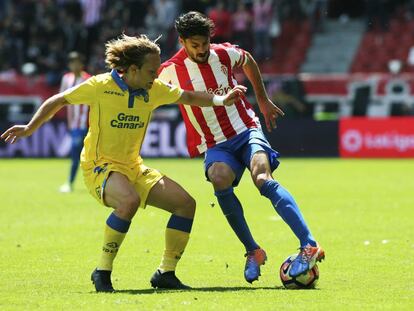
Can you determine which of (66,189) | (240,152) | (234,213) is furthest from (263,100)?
(66,189)

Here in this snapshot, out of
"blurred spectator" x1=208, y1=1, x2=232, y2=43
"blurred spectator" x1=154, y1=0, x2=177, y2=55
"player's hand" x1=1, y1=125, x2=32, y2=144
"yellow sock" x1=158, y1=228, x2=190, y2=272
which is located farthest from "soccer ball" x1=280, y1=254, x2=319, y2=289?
"blurred spectator" x1=154, y1=0, x2=177, y2=55

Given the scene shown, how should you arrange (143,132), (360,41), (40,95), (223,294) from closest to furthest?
(223,294) < (143,132) < (40,95) < (360,41)

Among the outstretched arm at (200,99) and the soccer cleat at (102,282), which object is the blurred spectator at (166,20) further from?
the soccer cleat at (102,282)

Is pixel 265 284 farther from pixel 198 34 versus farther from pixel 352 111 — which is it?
pixel 352 111

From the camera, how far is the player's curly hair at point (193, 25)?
8711 mm

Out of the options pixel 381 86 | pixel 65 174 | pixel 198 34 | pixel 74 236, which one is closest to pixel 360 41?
pixel 381 86

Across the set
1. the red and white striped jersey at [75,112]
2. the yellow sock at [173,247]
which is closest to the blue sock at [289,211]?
the yellow sock at [173,247]

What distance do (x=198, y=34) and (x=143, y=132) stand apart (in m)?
0.99

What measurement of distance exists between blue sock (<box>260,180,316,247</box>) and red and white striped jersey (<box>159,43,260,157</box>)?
0.83m

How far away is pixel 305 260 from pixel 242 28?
75.9ft

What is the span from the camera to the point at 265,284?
8.54 m

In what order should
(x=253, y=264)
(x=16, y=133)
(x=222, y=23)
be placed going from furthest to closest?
(x=222, y=23) < (x=253, y=264) < (x=16, y=133)

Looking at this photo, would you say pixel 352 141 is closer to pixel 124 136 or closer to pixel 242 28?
pixel 242 28

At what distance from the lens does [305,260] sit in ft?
26.7
